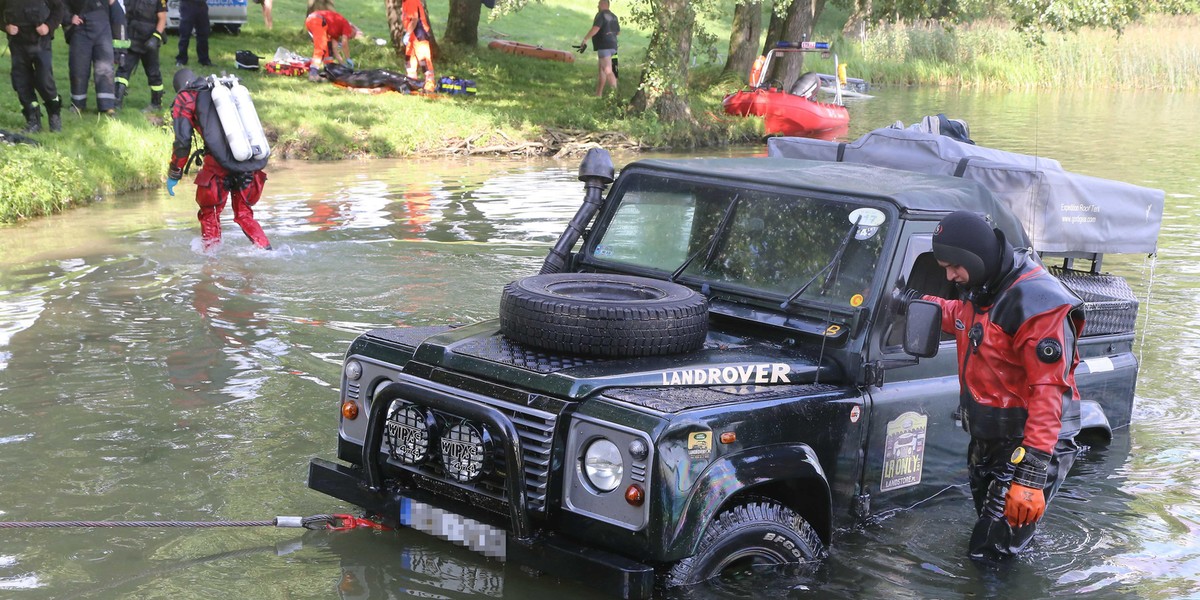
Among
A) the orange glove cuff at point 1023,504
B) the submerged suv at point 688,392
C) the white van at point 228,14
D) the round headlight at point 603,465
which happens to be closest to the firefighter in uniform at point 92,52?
the white van at point 228,14

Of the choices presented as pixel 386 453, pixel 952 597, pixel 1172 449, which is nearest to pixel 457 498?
pixel 386 453

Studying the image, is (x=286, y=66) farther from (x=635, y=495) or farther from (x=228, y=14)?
(x=635, y=495)

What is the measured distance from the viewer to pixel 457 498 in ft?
15.9

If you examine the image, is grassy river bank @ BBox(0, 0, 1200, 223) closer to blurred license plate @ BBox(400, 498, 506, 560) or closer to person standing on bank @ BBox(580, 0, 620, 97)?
person standing on bank @ BBox(580, 0, 620, 97)

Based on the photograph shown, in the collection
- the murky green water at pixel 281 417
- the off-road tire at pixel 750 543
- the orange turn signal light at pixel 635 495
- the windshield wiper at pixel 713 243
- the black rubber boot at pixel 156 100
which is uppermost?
the windshield wiper at pixel 713 243

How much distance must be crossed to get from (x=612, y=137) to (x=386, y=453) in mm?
17998

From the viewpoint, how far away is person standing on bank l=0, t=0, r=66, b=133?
15859mm

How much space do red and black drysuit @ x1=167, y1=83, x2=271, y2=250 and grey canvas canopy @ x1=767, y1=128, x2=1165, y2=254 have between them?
19.4ft

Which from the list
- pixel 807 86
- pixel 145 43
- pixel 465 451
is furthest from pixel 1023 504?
pixel 807 86

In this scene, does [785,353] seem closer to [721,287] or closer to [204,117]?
[721,287]

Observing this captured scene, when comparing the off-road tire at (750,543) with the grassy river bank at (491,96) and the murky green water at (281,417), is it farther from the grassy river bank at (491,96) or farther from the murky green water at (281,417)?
the grassy river bank at (491,96)

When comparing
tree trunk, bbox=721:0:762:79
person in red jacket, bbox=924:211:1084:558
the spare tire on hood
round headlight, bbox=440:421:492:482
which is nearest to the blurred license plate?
round headlight, bbox=440:421:492:482

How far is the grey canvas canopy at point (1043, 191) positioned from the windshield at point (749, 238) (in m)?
1.83

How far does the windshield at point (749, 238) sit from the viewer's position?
543 cm
